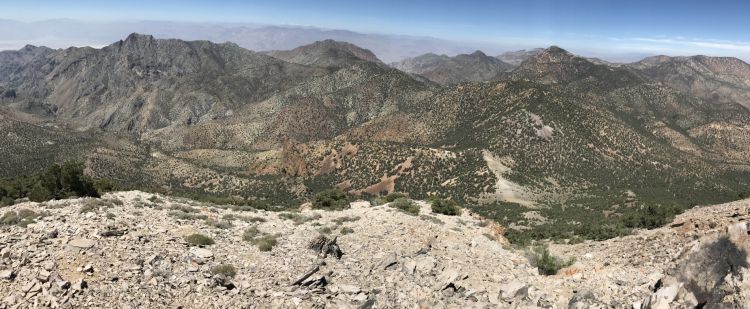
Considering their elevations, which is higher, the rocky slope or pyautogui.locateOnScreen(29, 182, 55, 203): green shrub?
the rocky slope

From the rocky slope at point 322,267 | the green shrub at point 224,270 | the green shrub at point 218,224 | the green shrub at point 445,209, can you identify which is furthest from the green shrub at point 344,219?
the green shrub at point 224,270

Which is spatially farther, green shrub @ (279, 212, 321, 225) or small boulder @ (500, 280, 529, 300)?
green shrub @ (279, 212, 321, 225)

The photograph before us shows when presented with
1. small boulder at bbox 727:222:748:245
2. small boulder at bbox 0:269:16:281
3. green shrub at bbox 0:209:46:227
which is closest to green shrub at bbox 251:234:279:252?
small boulder at bbox 0:269:16:281

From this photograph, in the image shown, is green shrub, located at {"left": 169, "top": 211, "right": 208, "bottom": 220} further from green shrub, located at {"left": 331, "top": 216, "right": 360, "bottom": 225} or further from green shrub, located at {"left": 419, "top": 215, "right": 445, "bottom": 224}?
green shrub, located at {"left": 419, "top": 215, "right": 445, "bottom": 224}

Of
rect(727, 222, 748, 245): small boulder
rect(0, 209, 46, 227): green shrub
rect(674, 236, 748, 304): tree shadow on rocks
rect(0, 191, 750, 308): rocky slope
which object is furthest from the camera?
rect(0, 209, 46, 227): green shrub

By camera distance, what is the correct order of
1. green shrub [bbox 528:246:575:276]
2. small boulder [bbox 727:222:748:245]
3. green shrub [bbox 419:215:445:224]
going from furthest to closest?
green shrub [bbox 419:215:445:224], green shrub [bbox 528:246:575:276], small boulder [bbox 727:222:748:245]

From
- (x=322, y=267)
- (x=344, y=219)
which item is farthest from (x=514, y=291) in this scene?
(x=344, y=219)

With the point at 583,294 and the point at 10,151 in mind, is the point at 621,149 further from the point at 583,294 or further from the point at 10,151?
the point at 10,151
